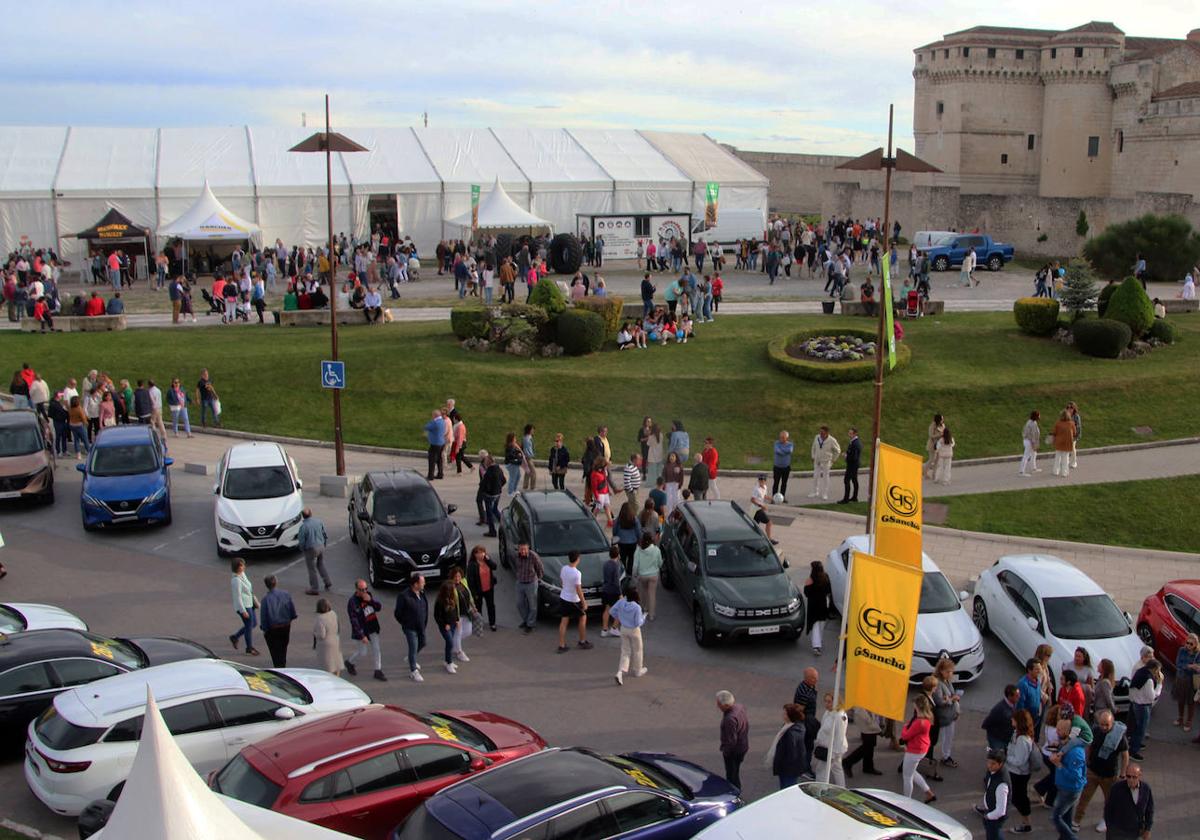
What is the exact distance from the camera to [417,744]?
32.2 ft

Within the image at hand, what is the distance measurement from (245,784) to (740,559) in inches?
310

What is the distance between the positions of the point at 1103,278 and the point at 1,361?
122 ft

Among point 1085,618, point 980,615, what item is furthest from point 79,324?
point 1085,618

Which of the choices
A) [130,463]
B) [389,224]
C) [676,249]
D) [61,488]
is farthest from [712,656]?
[389,224]

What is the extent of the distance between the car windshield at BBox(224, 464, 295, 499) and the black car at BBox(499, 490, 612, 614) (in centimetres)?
373

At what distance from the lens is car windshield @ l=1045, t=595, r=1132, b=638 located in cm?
1373

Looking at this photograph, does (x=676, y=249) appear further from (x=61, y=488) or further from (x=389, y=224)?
(x=61, y=488)

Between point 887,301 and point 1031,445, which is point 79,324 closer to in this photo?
point 887,301

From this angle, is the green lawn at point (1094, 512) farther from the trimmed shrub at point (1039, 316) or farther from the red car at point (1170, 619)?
the trimmed shrub at point (1039, 316)

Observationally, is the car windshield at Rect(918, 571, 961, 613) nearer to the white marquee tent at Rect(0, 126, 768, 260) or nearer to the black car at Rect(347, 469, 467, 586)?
the black car at Rect(347, 469, 467, 586)

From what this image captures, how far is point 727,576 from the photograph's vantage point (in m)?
15.2

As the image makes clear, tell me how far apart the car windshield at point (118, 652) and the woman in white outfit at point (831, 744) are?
23.7 ft

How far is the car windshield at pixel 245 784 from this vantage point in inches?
360

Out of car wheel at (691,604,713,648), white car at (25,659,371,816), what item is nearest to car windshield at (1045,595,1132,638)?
car wheel at (691,604,713,648)
